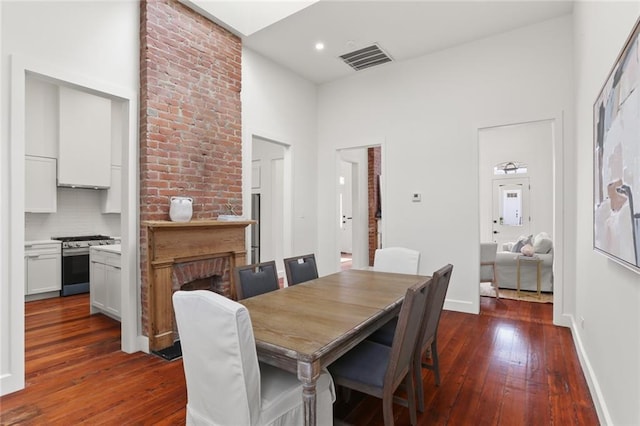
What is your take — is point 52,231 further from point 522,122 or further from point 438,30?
point 522,122

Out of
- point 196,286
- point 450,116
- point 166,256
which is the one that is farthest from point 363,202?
point 166,256

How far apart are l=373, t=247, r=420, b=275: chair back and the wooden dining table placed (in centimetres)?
47

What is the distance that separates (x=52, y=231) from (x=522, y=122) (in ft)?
22.9

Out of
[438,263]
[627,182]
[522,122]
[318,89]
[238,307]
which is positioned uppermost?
[318,89]

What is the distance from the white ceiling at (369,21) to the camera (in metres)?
3.52

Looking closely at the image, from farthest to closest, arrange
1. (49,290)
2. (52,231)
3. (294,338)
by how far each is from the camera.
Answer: (52,231)
(49,290)
(294,338)

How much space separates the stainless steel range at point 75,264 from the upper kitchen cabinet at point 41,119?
1388 millimetres

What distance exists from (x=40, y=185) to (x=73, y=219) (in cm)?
78

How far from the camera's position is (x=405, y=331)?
5.34ft

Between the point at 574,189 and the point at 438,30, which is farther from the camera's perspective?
the point at 438,30

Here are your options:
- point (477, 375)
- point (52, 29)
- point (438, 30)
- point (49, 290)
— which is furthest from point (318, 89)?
point (49, 290)

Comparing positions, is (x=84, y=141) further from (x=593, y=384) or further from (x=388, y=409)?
(x=593, y=384)

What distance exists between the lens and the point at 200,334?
1426 millimetres

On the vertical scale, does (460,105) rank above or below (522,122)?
above
